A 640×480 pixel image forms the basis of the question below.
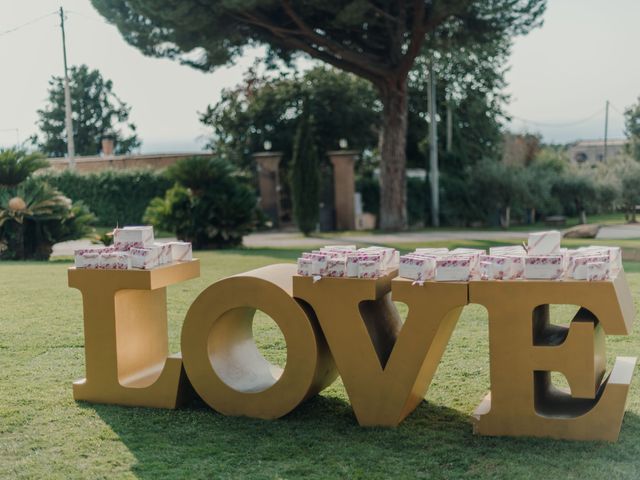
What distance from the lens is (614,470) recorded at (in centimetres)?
404

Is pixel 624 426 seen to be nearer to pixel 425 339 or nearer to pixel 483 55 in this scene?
pixel 425 339

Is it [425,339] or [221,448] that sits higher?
[425,339]

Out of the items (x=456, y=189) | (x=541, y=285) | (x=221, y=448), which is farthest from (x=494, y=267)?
(x=456, y=189)

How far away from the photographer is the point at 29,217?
1603 centimetres

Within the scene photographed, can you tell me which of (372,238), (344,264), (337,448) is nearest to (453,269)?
(344,264)

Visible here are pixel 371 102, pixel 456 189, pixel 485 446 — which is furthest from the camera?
pixel 371 102

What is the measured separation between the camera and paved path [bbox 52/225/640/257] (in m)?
21.7

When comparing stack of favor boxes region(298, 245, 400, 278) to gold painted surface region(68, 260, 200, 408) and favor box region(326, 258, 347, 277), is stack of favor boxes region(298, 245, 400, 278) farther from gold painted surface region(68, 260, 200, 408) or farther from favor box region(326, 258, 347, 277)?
gold painted surface region(68, 260, 200, 408)

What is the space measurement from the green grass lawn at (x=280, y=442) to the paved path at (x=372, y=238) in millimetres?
14634

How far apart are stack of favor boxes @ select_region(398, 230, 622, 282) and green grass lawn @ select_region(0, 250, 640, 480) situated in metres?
0.88

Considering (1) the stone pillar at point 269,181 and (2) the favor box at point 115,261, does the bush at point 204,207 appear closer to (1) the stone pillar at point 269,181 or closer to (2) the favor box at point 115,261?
(1) the stone pillar at point 269,181

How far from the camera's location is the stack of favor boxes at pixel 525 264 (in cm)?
448

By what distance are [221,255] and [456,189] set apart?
17055mm

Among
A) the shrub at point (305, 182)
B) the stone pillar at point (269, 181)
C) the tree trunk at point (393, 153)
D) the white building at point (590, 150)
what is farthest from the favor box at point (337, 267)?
the white building at point (590, 150)
